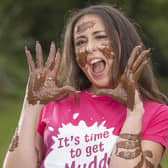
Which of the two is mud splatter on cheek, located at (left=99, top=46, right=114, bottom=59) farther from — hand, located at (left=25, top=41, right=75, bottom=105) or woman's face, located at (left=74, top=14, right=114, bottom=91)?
hand, located at (left=25, top=41, right=75, bottom=105)

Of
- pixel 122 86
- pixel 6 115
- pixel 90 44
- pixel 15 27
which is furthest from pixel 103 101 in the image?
pixel 15 27

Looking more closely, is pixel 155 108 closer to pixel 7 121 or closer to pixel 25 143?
pixel 25 143

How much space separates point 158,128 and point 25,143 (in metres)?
0.79

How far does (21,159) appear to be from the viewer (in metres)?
2.25

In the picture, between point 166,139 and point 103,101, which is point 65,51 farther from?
point 166,139

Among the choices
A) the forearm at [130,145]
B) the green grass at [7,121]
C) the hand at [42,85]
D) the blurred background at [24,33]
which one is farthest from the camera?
the blurred background at [24,33]

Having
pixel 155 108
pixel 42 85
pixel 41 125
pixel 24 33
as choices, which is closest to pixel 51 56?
pixel 42 85

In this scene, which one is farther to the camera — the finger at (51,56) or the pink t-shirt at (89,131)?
the finger at (51,56)

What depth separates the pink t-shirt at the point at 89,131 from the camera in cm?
212

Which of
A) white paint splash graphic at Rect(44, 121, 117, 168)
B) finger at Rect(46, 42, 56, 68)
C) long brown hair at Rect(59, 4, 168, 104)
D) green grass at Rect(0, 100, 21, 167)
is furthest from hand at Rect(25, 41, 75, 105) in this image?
green grass at Rect(0, 100, 21, 167)

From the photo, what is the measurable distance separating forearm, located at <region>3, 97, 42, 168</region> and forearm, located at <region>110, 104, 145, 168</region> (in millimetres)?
517

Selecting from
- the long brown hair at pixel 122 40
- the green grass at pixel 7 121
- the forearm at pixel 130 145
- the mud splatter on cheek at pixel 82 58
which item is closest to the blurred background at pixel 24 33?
the green grass at pixel 7 121

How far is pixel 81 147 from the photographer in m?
2.15

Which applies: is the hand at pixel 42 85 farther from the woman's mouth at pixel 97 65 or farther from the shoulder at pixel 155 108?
the shoulder at pixel 155 108
